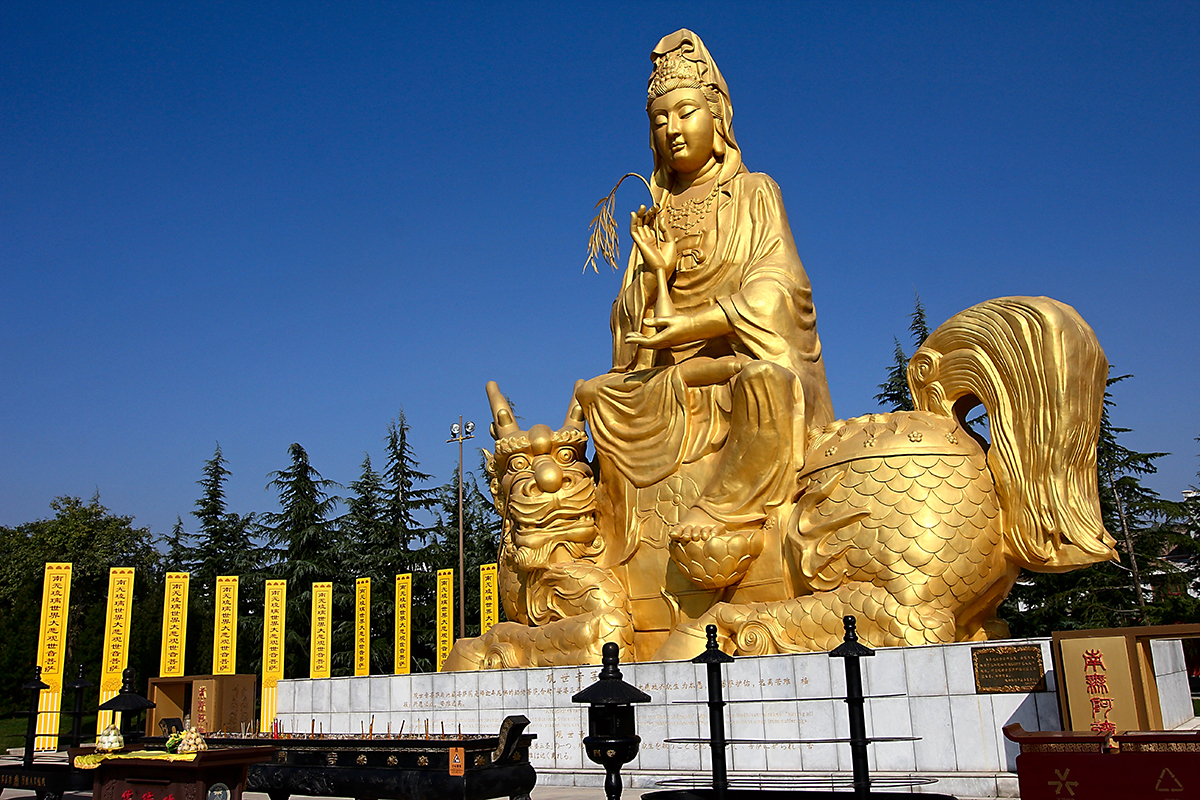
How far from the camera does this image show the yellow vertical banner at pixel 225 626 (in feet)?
39.5

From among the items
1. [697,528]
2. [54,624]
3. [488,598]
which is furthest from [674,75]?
[54,624]

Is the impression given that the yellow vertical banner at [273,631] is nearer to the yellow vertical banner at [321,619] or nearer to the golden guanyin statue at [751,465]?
the yellow vertical banner at [321,619]

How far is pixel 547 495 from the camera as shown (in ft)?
26.9

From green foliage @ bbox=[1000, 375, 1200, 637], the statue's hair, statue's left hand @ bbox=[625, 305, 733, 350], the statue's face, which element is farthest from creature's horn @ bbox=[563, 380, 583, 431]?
green foliage @ bbox=[1000, 375, 1200, 637]

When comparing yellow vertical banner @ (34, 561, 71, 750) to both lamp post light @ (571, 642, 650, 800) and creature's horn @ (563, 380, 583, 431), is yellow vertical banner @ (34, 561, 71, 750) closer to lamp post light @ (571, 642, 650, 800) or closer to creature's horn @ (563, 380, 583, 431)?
creature's horn @ (563, 380, 583, 431)

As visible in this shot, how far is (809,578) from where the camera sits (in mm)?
6812

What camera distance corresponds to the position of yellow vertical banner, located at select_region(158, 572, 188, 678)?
11.8 meters

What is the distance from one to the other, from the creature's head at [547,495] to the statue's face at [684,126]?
2322mm

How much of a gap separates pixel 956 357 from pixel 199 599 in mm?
17797

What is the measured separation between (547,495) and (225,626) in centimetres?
614

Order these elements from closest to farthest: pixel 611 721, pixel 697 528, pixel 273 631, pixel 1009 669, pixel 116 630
Answer: pixel 611 721
pixel 1009 669
pixel 697 528
pixel 116 630
pixel 273 631

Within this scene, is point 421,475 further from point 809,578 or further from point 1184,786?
point 1184,786

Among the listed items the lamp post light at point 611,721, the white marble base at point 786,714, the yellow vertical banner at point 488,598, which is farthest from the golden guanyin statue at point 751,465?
the yellow vertical banner at point 488,598

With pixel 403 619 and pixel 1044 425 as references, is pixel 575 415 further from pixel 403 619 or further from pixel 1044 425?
pixel 403 619
